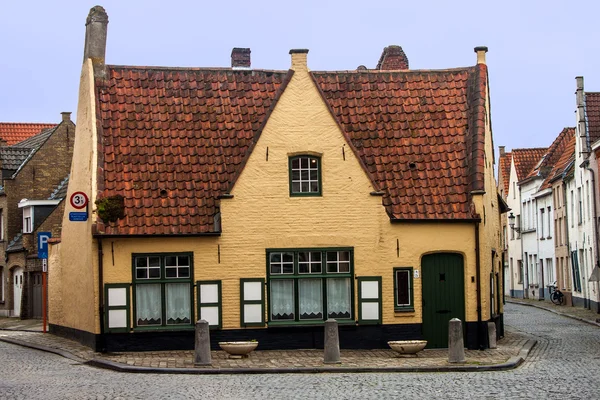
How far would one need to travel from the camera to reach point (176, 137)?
88.5 ft

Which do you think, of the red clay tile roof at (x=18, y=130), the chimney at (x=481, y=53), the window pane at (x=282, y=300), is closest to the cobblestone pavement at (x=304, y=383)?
the window pane at (x=282, y=300)

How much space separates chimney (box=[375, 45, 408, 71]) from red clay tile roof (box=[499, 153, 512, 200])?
135 ft

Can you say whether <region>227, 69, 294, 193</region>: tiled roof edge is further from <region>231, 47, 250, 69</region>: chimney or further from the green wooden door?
the green wooden door

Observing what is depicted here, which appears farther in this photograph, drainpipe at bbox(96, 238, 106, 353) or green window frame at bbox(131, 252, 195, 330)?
green window frame at bbox(131, 252, 195, 330)

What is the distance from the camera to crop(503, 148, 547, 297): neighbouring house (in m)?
67.8

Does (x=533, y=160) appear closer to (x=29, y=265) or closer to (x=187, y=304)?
(x=29, y=265)

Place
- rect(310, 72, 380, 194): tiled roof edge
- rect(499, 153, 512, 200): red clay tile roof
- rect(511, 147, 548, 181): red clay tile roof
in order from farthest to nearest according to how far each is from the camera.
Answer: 1. rect(499, 153, 512, 200): red clay tile roof
2. rect(511, 147, 548, 181): red clay tile roof
3. rect(310, 72, 380, 194): tiled roof edge

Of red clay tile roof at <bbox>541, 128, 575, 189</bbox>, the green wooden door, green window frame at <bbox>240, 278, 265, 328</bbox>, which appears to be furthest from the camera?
red clay tile roof at <bbox>541, 128, 575, 189</bbox>

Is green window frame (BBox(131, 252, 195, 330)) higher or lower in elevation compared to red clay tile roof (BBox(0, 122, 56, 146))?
lower

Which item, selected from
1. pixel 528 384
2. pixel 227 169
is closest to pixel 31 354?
pixel 227 169

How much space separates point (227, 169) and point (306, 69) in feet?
9.91

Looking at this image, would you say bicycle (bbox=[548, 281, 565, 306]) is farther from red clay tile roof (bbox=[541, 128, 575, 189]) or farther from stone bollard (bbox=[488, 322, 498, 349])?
stone bollard (bbox=[488, 322, 498, 349])

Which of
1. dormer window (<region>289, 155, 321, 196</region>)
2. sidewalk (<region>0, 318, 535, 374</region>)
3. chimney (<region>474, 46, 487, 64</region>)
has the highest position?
chimney (<region>474, 46, 487, 64</region>)

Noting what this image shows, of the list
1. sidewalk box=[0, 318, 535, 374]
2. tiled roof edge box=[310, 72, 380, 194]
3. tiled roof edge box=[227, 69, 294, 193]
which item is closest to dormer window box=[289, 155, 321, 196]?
tiled roof edge box=[310, 72, 380, 194]
